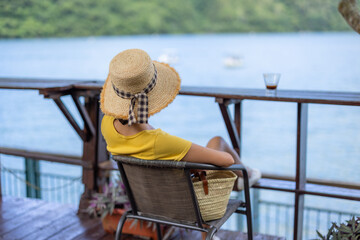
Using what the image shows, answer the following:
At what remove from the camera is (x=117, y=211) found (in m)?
2.87

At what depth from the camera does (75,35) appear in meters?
21.4

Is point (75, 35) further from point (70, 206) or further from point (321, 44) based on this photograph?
point (321, 44)

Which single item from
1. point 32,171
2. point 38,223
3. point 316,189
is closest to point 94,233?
point 38,223

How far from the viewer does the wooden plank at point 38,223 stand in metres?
2.93

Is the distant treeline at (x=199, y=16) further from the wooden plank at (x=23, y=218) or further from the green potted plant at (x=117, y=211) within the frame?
the green potted plant at (x=117, y=211)

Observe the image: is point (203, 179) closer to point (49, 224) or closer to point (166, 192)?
point (166, 192)

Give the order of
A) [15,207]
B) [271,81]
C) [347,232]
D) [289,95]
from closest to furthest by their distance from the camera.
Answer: [347,232], [289,95], [271,81], [15,207]

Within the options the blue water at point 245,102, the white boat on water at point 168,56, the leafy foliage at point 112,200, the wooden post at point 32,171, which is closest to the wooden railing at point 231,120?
A: the leafy foliage at point 112,200

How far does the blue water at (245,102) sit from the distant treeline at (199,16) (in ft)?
3.20

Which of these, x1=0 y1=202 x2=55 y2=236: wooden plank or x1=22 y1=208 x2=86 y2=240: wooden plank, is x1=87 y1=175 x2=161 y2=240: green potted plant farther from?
x1=0 y1=202 x2=55 y2=236: wooden plank

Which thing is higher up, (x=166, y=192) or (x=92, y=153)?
(x=166, y=192)

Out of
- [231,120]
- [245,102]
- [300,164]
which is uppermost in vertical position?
[231,120]

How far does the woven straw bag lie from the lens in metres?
2.06

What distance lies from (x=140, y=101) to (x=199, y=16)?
2968cm
